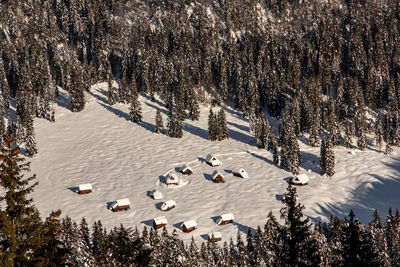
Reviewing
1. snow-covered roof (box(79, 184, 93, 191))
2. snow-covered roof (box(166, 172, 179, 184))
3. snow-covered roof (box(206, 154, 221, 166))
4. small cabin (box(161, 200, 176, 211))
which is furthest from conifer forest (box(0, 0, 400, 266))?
snow-covered roof (box(166, 172, 179, 184))

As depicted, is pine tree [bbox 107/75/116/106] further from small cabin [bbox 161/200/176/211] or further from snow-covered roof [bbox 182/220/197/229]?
snow-covered roof [bbox 182/220/197/229]

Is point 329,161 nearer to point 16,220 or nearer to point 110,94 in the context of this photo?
point 110,94

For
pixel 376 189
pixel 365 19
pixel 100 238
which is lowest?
pixel 376 189

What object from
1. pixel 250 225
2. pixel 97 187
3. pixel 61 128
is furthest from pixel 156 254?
pixel 61 128

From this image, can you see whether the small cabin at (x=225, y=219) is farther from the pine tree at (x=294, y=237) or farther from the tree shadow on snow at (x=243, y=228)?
the pine tree at (x=294, y=237)

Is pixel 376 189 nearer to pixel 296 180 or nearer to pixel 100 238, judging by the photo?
pixel 296 180
